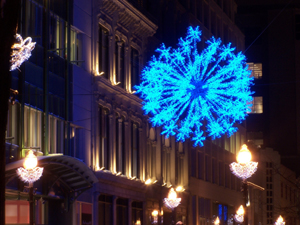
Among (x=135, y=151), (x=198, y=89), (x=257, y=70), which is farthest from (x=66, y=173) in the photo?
(x=257, y=70)

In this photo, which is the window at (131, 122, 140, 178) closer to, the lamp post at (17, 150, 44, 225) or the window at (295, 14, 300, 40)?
the lamp post at (17, 150, 44, 225)

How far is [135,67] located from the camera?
43719mm

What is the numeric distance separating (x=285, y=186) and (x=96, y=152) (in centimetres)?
6188

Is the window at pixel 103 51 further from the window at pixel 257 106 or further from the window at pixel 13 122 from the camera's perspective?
the window at pixel 257 106

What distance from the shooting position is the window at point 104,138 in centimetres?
3691

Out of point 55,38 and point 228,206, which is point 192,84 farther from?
point 228,206

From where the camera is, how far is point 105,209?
37500mm

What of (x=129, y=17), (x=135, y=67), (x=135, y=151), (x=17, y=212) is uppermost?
(x=129, y=17)

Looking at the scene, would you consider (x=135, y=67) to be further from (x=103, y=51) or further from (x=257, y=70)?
(x=257, y=70)

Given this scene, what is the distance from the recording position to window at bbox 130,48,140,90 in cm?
4312

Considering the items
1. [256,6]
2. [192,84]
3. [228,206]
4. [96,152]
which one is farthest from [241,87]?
[256,6]

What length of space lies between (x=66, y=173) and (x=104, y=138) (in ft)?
26.1

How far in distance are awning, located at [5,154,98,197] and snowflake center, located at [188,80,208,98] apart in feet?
18.3

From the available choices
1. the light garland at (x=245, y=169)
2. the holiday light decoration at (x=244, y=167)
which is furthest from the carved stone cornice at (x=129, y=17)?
the light garland at (x=245, y=169)
